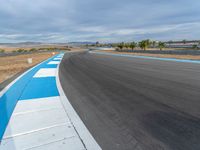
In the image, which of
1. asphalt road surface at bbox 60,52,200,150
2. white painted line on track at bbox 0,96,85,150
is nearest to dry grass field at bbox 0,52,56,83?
white painted line on track at bbox 0,96,85,150

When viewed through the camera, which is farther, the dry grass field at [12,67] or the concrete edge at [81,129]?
the dry grass field at [12,67]

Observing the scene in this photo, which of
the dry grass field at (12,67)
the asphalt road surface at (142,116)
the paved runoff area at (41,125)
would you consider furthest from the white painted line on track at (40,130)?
the dry grass field at (12,67)

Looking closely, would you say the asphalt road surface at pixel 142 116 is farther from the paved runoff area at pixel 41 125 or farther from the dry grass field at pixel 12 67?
the dry grass field at pixel 12 67

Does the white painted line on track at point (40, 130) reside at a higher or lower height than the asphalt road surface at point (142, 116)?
lower

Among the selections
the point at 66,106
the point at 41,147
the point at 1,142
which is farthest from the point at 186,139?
the point at 1,142

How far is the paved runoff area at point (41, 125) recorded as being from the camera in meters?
2.35

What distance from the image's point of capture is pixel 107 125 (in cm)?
289

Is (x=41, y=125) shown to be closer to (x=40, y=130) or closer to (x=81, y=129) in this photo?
(x=40, y=130)

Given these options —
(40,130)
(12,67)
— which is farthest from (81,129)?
A: (12,67)

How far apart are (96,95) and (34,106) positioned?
1953 millimetres

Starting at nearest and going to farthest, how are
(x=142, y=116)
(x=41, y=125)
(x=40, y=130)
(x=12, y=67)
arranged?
(x=40, y=130), (x=41, y=125), (x=142, y=116), (x=12, y=67)

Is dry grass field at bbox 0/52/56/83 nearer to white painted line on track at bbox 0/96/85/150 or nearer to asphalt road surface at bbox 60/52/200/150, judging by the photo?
white painted line on track at bbox 0/96/85/150

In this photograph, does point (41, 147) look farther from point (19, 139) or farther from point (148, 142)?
point (148, 142)

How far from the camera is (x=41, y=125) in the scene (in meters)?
2.94
